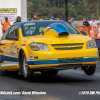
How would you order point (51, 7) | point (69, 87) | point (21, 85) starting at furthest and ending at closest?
point (51, 7)
point (21, 85)
point (69, 87)

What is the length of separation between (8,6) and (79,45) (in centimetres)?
3192

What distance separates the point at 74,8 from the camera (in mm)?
176125

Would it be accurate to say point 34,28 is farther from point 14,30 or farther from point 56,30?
point 56,30

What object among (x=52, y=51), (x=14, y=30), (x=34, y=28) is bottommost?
(x=52, y=51)

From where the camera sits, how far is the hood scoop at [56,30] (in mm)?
9016

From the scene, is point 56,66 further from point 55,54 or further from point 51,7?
point 51,7

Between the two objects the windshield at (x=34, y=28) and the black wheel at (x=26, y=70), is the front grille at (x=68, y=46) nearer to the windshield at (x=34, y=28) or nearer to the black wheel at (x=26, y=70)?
the black wheel at (x=26, y=70)

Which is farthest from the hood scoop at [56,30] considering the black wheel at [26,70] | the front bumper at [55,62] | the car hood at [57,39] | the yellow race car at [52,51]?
the black wheel at [26,70]

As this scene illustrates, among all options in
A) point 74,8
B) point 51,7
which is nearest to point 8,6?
point 74,8

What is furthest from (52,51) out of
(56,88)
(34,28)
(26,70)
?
(34,28)

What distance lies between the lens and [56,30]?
910 centimetres

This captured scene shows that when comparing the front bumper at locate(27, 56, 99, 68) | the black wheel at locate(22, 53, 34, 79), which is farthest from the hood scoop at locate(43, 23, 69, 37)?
the black wheel at locate(22, 53, 34, 79)

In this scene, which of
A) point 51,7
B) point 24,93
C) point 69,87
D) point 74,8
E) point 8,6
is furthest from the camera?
point 51,7

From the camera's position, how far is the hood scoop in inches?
355
